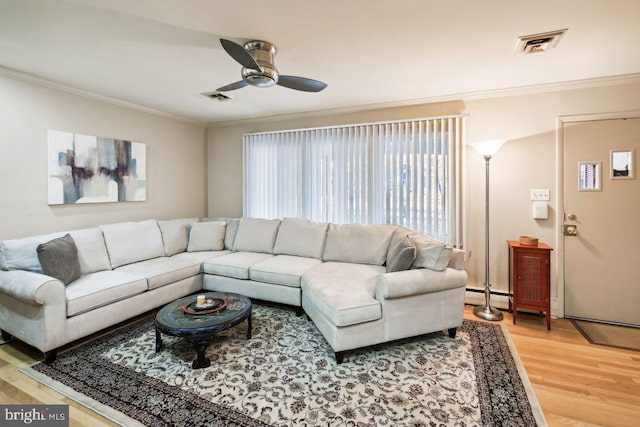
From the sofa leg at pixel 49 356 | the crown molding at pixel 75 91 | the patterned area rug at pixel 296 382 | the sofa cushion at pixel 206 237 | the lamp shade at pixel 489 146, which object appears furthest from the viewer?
the sofa cushion at pixel 206 237

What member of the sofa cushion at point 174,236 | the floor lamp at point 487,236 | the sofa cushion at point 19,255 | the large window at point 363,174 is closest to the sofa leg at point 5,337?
the sofa cushion at point 19,255

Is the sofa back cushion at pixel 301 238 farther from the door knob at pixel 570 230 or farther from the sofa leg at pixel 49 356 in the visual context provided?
the door knob at pixel 570 230

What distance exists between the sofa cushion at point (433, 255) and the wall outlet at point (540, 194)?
1457 millimetres

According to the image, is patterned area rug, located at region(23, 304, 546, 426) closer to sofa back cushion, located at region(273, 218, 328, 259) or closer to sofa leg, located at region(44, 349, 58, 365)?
sofa leg, located at region(44, 349, 58, 365)

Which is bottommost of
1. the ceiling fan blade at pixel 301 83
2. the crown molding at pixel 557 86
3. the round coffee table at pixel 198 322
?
the round coffee table at pixel 198 322

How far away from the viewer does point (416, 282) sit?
243cm

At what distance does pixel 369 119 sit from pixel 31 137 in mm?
3775

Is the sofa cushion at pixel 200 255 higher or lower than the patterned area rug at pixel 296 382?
higher

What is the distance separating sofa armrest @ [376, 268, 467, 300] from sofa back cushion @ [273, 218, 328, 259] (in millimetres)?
1364

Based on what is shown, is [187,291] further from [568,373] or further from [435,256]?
[568,373]

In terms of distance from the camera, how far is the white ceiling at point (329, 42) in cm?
180

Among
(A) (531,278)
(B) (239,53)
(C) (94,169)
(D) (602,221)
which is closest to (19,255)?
(C) (94,169)

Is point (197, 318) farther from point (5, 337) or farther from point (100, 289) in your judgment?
point (5, 337)

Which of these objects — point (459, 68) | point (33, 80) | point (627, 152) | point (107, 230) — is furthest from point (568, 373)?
point (33, 80)
